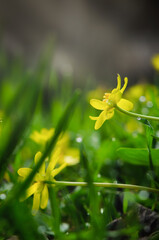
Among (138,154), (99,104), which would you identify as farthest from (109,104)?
(138,154)

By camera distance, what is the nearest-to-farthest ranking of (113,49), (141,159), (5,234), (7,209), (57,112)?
(7,209)
(5,234)
(141,159)
(57,112)
(113,49)

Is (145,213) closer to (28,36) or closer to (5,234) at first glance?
(5,234)

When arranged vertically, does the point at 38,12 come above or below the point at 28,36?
above

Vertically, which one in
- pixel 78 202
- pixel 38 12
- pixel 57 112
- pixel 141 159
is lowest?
pixel 57 112

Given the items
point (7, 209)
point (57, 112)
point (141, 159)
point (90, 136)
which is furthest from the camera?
point (57, 112)

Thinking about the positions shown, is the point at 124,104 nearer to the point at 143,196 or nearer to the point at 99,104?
the point at 99,104

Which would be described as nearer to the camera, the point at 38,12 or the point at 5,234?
the point at 5,234

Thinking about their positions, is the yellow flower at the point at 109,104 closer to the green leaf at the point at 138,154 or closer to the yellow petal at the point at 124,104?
the yellow petal at the point at 124,104

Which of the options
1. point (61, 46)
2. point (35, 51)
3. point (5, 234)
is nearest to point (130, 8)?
point (61, 46)

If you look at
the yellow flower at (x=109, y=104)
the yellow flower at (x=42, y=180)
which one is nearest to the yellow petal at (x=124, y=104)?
the yellow flower at (x=109, y=104)
